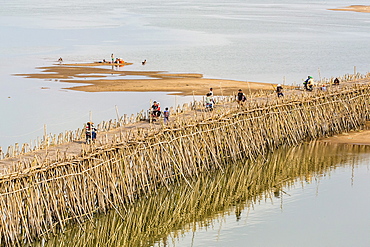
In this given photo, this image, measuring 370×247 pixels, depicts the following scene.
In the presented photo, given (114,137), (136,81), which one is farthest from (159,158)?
(136,81)

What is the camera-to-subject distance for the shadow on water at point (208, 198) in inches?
817

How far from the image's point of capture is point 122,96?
4291 cm

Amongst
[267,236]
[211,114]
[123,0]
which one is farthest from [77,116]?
[123,0]

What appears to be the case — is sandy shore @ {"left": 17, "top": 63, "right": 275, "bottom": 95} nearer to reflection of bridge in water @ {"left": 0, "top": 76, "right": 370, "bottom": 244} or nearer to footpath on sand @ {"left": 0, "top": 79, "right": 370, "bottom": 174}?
footpath on sand @ {"left": 0, "top": 79, "right": 370, "bottom": 174}

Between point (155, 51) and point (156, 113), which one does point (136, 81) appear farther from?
point (155, 51)

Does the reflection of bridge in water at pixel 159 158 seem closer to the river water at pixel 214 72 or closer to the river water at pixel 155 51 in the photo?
the river water at pixel 214 72

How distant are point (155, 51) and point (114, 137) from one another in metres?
49.2

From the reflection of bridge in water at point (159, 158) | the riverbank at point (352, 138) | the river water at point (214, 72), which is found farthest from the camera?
the riverbank at point (352, 138)

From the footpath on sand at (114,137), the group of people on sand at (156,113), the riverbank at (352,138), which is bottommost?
the riverbank at (352,138)

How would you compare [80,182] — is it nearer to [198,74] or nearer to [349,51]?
[198,74]

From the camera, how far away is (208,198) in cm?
2458

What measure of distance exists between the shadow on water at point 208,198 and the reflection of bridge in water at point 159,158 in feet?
0.99

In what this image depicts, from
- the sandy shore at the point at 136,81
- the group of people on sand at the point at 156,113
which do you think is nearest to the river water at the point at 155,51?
the sandy shore at the point at 136,81

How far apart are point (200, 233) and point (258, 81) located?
2939cm
